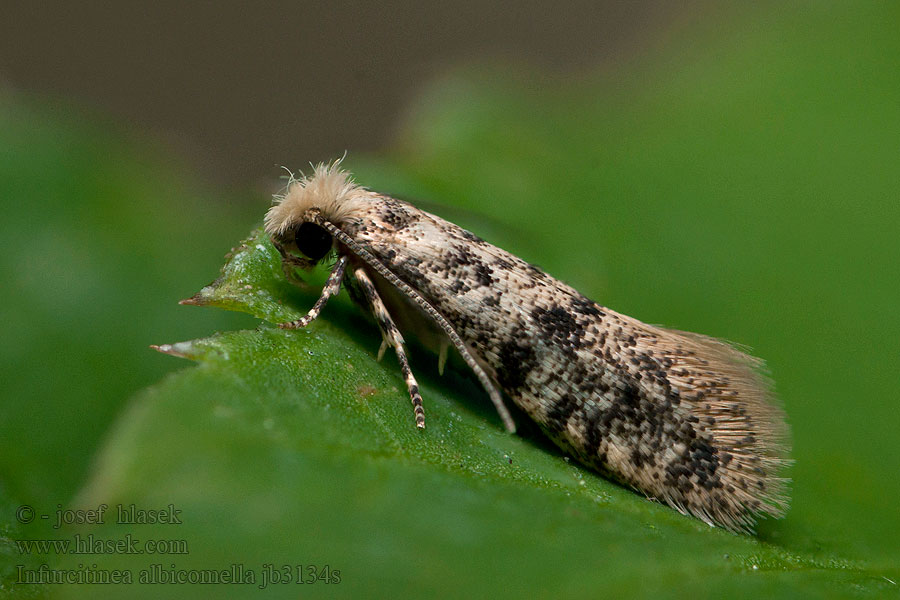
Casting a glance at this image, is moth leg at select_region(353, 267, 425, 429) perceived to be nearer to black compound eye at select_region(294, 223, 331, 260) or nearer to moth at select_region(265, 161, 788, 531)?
moth at select_region(265, 161, 788, 531)

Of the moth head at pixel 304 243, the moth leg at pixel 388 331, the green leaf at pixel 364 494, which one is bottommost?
the green leaf at pixel 364 494

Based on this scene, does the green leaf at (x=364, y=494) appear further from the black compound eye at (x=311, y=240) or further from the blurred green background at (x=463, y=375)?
the black compound eye at (x=311, y=240)

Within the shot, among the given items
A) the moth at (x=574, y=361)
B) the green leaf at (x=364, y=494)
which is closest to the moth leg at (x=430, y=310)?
the moth at (x=574, y=361)

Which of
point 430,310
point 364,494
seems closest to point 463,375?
point 430,310

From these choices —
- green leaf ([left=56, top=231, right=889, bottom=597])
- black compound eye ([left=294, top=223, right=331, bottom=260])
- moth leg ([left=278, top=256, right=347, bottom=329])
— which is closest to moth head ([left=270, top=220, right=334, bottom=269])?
black compound eye ([left=294, top=223, right=331, bottom=260])

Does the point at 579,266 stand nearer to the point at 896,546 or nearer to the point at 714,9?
the point at 896,546

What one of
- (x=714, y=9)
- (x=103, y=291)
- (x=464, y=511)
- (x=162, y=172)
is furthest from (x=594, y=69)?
(x=464, y=511)

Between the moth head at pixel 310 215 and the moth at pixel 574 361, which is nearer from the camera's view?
the moth at pixel 574 361

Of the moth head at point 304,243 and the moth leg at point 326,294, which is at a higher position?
the moth head at point 304,243
